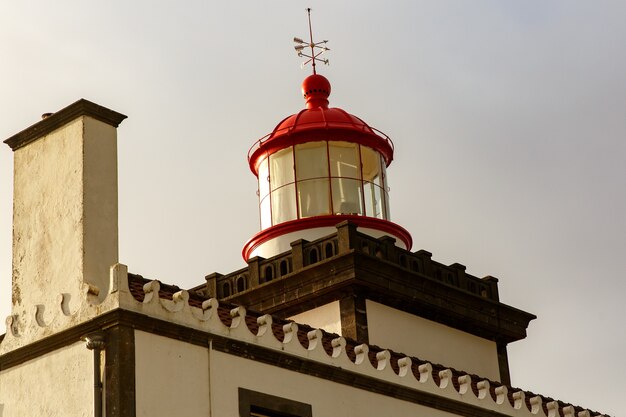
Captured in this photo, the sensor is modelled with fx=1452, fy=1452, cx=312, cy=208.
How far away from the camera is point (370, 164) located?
92.3 ft

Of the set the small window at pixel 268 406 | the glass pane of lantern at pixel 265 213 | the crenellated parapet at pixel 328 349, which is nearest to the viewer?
the crenellated parapet at pixel 328 349

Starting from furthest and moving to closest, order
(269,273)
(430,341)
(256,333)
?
(269,273)
(430,341)
(256,333)

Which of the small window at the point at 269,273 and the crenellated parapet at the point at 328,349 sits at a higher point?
the small window at the point at 269,273

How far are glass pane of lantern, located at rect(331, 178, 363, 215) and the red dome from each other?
812 mm

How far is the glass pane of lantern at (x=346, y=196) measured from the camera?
Answer: 2727 cm

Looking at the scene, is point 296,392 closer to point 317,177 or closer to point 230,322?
point 230,322

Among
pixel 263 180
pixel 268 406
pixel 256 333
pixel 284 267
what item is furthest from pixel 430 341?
pixel 268 406

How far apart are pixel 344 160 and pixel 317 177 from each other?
0.64 m

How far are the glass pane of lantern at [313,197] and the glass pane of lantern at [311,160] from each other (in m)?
0.13

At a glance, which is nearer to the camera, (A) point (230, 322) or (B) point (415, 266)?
(A) point (230, 322)

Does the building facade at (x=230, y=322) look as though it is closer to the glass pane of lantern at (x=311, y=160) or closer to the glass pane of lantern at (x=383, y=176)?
the glass pane of lantern at (x=311, y=160)

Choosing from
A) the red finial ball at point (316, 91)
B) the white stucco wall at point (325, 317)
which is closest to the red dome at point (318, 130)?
the red finial ball at point (316, 91)

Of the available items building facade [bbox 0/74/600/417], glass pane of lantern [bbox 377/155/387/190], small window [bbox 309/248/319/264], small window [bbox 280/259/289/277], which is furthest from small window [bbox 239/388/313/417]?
glass pane of lantern [bbox 377/155/387/190]

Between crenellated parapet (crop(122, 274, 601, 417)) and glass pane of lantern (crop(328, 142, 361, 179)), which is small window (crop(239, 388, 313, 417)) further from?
glass pane of lantern (crop(328, 142, 361, 179))
